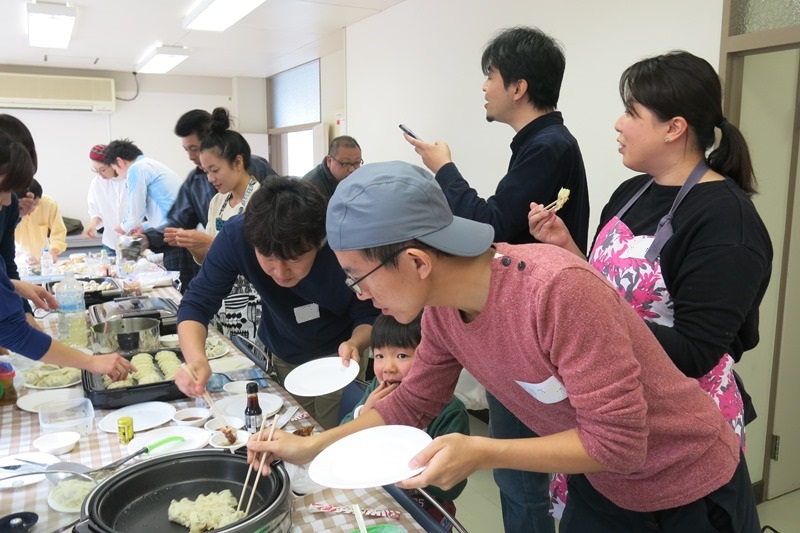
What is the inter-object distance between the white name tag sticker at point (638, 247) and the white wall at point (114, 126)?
24.4ft

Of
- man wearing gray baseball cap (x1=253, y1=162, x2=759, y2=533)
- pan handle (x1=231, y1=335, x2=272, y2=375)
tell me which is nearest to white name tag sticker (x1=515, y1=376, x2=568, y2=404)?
man wearing gray baseball cap (x1=253, y1=162, x2=759, y2=533)

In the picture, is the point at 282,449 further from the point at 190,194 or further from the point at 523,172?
the point at 190,194

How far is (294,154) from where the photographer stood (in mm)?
7715

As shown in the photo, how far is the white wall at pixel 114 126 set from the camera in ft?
23.5

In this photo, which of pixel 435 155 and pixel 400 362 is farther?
pixel 435 155

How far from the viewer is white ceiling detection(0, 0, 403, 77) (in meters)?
4.38

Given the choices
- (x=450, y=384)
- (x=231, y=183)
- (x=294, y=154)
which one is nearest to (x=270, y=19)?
(x=231, y=183)

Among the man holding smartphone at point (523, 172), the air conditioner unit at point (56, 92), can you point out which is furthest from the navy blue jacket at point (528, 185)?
the air conditioner unit at point (56, 92)

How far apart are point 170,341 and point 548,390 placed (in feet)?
5.53

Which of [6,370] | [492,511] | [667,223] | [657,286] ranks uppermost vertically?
[667,223]

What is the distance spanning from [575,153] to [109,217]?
4.49 m

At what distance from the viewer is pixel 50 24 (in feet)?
15.4

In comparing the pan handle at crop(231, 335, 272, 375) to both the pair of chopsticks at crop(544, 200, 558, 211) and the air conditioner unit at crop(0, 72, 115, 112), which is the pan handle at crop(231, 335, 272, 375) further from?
the air conditioner unit at crop(0, 72, 115, 112)

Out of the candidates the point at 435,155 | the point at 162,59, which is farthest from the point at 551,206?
the point at 162,59
